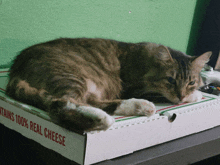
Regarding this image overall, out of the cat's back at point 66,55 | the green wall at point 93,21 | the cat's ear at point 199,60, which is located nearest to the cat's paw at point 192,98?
the cat's ear at point 199,60

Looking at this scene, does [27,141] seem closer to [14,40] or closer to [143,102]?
[143,102]

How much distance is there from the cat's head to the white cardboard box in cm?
9

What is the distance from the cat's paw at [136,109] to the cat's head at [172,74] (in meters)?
0.19

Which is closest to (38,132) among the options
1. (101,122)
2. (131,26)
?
(101,122)

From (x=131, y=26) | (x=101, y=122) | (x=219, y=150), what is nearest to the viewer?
(x=101, y=122)

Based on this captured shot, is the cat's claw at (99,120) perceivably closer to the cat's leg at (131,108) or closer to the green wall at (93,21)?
the cat's leg at (131,108)

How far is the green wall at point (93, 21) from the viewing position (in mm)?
917

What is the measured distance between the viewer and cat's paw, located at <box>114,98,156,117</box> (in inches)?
24.2

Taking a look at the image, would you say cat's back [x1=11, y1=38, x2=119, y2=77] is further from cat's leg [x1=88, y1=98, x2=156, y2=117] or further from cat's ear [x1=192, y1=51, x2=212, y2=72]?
cat's ear [x1=192, y1=51, x2=212, y2=72]

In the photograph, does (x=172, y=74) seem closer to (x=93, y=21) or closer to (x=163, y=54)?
(x=163, y=54)

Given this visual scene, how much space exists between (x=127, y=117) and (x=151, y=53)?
15.2 inches

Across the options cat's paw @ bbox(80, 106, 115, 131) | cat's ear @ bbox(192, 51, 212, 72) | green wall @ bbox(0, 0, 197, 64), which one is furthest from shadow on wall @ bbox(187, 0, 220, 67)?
cat's paw @ bbox(80, 106, 115, 131)

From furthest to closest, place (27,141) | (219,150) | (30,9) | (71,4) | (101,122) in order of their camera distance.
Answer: (71,4) < (30,9) < (219,150) < (27,141) < (101,122)

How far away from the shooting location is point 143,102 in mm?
650
